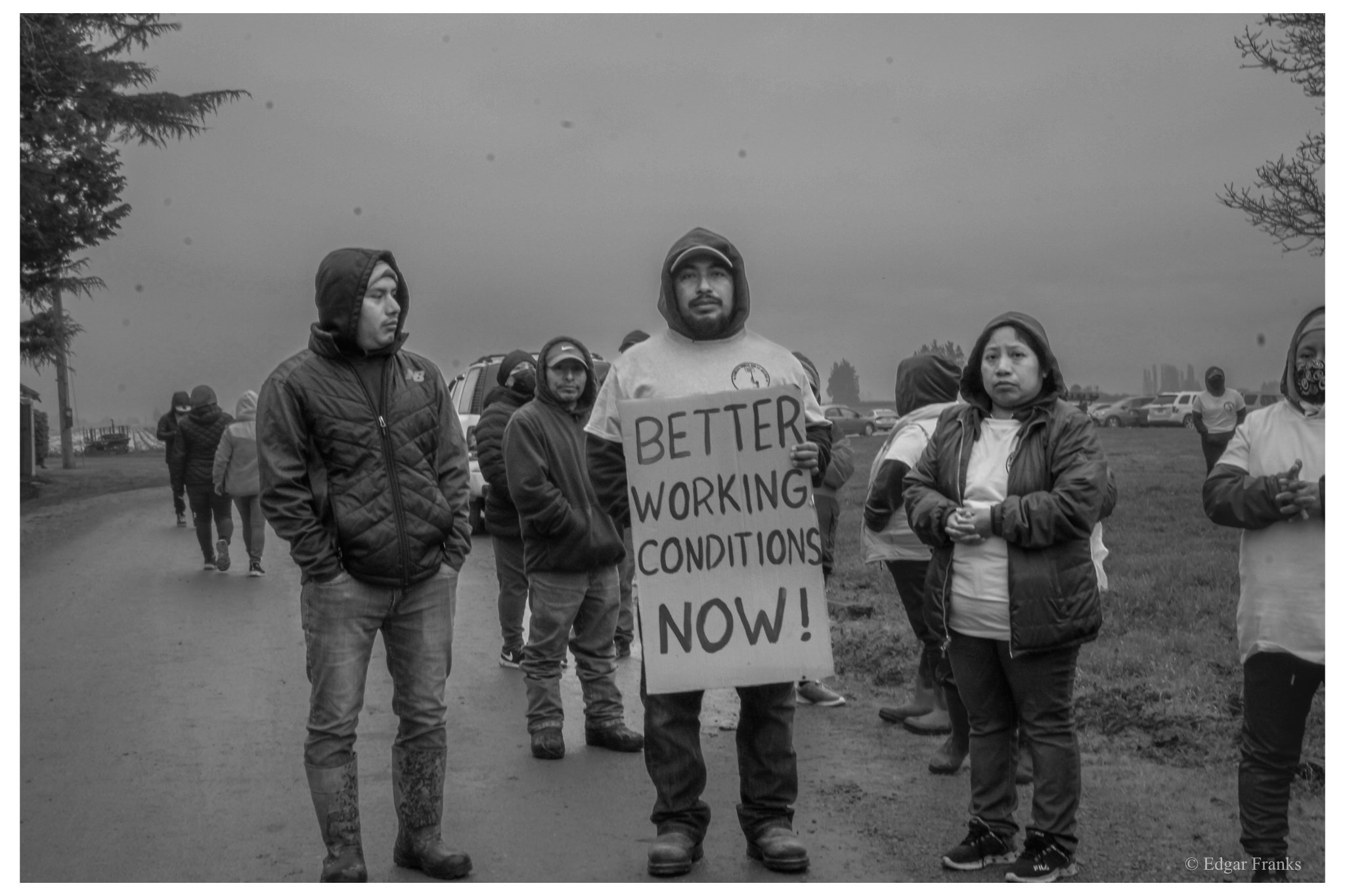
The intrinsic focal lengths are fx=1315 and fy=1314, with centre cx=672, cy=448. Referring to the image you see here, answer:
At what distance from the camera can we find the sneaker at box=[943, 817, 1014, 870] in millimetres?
4910

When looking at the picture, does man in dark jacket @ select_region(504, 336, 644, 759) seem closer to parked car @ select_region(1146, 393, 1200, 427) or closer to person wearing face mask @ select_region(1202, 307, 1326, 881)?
person wearing face mask @ select_region(1202, 307, 1326, 881)

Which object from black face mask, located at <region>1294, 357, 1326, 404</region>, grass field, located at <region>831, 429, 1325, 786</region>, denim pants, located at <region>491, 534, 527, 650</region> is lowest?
grass field, located at <region>831, 429, 1325, 786</region>

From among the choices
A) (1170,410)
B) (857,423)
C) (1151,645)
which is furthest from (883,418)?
(1151,645)

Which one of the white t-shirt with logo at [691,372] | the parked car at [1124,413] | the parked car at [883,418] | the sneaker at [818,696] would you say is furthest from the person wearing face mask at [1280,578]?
the parked car at [1124,413]

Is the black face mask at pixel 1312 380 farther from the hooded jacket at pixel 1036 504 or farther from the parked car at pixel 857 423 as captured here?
the parked car at pixel 857 423

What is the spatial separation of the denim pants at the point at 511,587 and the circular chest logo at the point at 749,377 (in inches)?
140

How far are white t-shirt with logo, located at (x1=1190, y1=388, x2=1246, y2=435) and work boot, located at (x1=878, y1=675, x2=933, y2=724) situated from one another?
929 centimetres

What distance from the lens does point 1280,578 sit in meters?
4.54

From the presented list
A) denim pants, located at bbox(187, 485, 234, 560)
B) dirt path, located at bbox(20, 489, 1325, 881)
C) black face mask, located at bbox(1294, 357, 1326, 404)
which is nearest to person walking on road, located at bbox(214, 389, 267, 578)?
denim pants, located at bbox(187, 485, 234, 560)

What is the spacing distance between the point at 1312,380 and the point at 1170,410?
55712mm

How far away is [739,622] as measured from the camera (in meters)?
5.02

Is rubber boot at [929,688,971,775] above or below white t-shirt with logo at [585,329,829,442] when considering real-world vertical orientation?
below

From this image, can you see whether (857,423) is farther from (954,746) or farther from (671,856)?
(671,856)

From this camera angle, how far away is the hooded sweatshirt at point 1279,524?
4.47 metres
